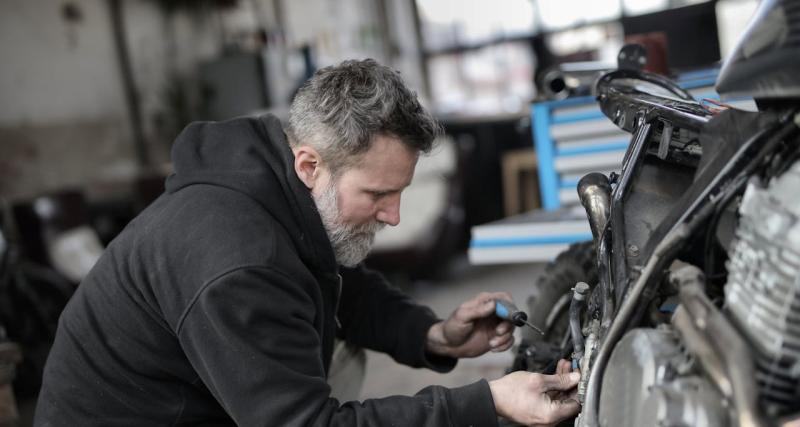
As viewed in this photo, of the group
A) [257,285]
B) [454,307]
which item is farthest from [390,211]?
[454,307]

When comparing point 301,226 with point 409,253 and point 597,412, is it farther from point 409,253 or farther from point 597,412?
point 409,253

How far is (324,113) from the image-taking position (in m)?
1.49

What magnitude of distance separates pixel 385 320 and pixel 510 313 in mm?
412

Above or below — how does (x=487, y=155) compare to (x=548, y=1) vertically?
below

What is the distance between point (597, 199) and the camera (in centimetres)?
138

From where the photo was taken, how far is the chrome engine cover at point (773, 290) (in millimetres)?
905

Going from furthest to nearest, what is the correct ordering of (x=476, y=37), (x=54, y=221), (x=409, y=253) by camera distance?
(x=476, y=37) < (x=409, y=253) < (x=54, y=221)

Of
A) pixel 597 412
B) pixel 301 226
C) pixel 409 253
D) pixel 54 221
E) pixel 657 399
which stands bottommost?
pixel 409 253

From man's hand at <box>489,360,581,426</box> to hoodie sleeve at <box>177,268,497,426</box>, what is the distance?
0.03m

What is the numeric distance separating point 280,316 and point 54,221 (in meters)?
3.56

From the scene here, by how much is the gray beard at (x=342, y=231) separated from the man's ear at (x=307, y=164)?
0.04m

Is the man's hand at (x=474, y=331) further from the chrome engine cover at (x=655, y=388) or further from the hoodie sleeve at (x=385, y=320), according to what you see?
the chrome engine cover at (x=655, y=388)

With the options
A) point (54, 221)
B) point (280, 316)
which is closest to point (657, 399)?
point (280, 316)

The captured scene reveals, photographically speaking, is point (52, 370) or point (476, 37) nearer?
point (52, 370)
